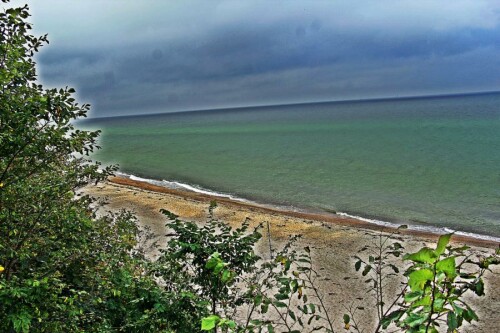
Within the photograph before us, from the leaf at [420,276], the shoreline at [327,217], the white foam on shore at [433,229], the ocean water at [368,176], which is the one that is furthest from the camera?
the ocean water at [368,176]

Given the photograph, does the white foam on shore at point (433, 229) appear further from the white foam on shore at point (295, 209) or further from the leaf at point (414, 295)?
the leaf at point (414, 295)

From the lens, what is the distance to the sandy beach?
36.8 ft

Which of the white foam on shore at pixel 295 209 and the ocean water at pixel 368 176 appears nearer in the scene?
the white foam on shore at pixel 295 209

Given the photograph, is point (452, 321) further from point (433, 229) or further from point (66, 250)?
point (433, 229)

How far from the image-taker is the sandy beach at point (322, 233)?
1122 cm

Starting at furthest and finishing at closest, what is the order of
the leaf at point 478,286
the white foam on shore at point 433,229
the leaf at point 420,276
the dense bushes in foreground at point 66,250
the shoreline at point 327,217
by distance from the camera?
the white foam on shore at point 433,229, the shoreline at point 327,217, the dense bushes in foreground at point 66,250, the leaf at point 478,286, the leaf at point 420,276

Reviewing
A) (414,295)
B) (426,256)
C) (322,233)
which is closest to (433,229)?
(322,233)

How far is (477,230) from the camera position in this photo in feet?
62.0

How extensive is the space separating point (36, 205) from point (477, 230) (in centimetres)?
2019

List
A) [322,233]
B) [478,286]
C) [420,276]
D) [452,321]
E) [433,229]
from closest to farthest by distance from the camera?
1. [420,276]
2. [452,321]
3. [478,286]
4. [322,233]
5. [433,229]

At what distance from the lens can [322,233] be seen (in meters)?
17.5

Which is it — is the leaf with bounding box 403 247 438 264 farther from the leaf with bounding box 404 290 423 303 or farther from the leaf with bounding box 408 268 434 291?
the leaf with bounding box 404 290 423 303

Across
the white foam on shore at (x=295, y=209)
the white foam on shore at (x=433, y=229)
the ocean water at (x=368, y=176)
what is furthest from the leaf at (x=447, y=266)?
the ocean water at (x=368, y=176)

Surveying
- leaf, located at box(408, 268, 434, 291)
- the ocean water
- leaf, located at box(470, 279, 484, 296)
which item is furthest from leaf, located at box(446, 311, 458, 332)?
the ocean water
